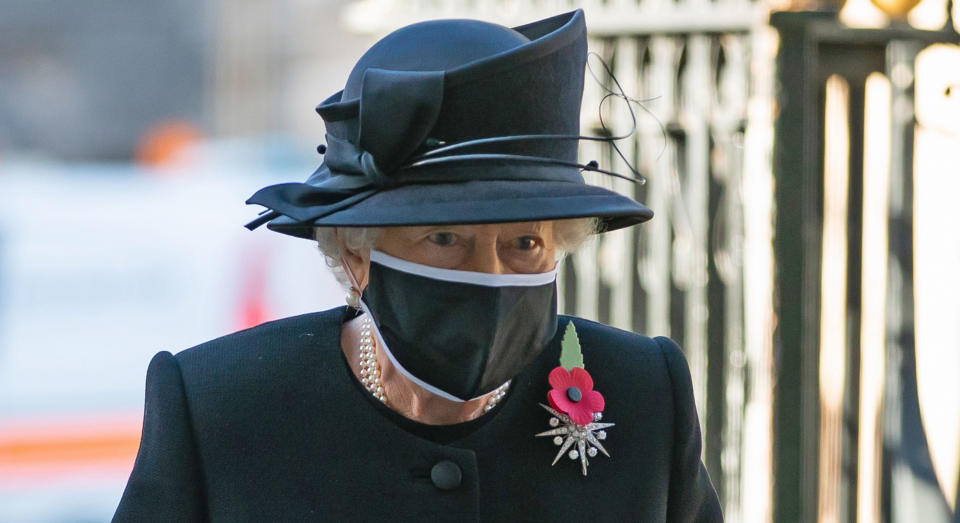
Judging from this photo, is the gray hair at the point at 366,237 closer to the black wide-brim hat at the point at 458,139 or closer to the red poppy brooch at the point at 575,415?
the black wide-brim hat at the point at 458,139

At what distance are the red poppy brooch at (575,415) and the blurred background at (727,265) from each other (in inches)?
69.9

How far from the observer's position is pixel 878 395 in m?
3.97

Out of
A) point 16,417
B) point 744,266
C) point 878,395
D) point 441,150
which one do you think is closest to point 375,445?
point 441,150

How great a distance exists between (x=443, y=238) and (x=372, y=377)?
0.34 meters

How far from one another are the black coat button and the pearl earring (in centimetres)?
35

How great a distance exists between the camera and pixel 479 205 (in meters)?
2.12

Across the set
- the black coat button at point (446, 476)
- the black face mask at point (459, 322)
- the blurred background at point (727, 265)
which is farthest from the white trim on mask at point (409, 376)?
the blurred background at point (727, 265)

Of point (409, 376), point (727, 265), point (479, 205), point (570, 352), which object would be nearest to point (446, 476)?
point (409, 376)

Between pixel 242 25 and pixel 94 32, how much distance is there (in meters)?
1.98

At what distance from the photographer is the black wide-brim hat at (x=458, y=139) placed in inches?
84.5

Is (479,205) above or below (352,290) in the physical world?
above

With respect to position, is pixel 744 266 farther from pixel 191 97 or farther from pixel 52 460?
pixel 191 97

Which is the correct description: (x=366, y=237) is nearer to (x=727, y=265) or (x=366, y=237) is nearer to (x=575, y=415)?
(x=575, y=415)

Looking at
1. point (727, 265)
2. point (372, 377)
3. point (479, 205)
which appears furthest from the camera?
point (727, 265)
